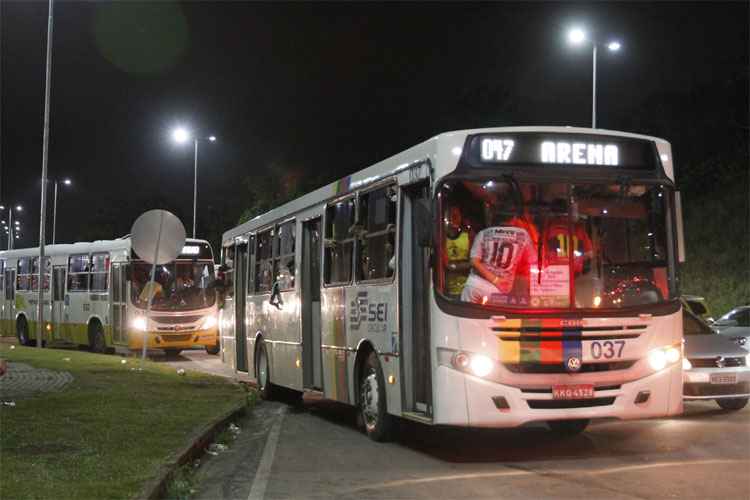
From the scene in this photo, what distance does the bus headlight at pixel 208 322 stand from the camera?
1067 inches

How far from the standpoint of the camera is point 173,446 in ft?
33.1

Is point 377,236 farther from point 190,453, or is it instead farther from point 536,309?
point 190,453

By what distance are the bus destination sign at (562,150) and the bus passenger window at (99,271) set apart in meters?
20.0

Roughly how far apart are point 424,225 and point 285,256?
6041mm

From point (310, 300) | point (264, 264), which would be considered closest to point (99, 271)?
point (264, 264)

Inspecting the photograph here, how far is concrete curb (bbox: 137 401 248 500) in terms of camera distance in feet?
26.0

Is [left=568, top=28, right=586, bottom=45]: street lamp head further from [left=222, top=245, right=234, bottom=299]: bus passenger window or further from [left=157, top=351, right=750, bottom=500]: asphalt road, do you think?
[left=157, top=351, right=750, bottom=500]: asphalt road

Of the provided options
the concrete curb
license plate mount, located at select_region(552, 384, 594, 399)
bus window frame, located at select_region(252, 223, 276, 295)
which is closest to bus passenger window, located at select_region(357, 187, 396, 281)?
license plate mount, located at select_region(552, 384, 594, 399)

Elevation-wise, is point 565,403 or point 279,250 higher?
point 279,250

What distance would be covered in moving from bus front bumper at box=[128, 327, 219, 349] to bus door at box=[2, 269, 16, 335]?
36.4 feet

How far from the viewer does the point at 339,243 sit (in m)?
12.9

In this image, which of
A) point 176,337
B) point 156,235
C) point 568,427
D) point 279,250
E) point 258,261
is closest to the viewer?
point 568,427

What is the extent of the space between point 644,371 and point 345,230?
4.37 metres

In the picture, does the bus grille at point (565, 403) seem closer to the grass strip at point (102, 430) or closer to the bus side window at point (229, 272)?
the grass strip at point (102, 430)
